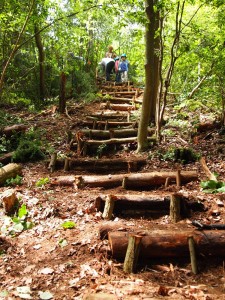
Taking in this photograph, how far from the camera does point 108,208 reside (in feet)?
17.5

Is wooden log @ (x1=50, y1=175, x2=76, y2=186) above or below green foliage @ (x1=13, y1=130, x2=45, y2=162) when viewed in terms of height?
below

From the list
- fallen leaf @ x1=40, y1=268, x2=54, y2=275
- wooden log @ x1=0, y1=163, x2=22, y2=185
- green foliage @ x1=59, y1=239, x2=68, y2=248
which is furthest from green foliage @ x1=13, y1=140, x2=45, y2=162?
fallen leaf @ x1=40, y1=268, x2=54, y2=275

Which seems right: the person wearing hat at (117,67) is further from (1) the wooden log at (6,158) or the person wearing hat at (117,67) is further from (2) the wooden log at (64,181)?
(2) the wooden log at (64,181)

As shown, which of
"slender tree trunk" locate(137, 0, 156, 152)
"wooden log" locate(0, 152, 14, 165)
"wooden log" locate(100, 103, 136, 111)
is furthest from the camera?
"wooden log" locate(100, 103, 136, 111)

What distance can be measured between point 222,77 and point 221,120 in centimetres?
148

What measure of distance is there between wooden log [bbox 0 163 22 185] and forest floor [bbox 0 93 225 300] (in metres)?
0.36

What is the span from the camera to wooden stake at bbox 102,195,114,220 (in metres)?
5.28

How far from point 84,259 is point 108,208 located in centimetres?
137

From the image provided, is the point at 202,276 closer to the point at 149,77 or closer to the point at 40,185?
A: the point at 40,185

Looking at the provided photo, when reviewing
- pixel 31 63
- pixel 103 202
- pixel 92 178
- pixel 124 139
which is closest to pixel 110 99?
pixel 31 63

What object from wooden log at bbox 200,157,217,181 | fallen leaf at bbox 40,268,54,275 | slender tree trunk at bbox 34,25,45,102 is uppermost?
slender tree trunk at bbox 34,25,45,102

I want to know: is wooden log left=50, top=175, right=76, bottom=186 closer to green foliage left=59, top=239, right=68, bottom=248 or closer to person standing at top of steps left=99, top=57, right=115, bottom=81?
green foliage left=59, top=239, right=68, bottom=248

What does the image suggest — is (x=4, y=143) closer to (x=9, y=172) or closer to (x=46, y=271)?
(x=9, y=172)

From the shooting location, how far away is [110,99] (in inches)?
624
